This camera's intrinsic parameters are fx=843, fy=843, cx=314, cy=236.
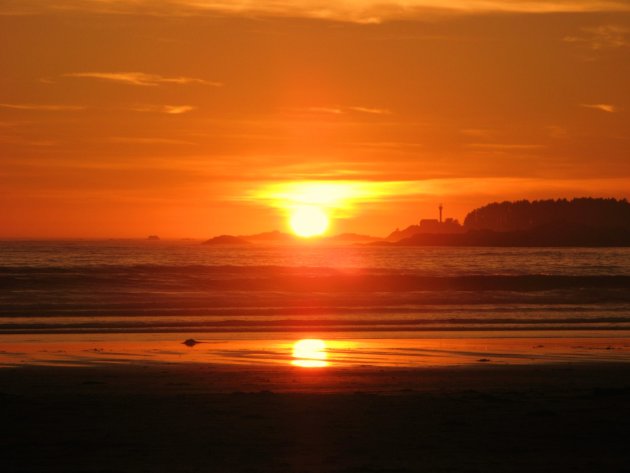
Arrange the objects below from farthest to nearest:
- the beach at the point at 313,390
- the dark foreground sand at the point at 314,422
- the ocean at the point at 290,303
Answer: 1. the ocean at the point at 290,303
2. the beach at the point at 313,390
3. the dark foreground sand at the point at 314,422

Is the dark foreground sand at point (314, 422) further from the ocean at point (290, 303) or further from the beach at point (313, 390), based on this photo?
the ocean at point (290, 303)

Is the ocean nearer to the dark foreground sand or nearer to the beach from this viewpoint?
the beach

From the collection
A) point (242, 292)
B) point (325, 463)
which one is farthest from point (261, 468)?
point (242, 292)

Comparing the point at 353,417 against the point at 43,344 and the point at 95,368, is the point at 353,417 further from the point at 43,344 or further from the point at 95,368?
the point at 43,344

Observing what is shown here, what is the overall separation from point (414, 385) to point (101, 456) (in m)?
6.96

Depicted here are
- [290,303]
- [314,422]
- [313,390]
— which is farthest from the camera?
[290,303]

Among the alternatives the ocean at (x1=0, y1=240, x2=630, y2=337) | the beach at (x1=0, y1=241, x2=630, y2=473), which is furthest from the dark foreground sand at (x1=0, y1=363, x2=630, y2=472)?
the ocean at (x1=0, y1=240, x2=630, y2=337)

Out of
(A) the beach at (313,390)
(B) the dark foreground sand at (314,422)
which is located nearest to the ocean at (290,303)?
(A) the beach at (313,390)

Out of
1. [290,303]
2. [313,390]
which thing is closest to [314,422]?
[313,390]

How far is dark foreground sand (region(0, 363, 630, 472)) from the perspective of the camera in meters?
8.77

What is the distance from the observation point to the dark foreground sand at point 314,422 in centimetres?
877

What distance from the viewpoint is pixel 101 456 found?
29.3 feet

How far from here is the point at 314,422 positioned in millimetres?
10898

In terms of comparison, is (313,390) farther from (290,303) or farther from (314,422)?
(290,303)
